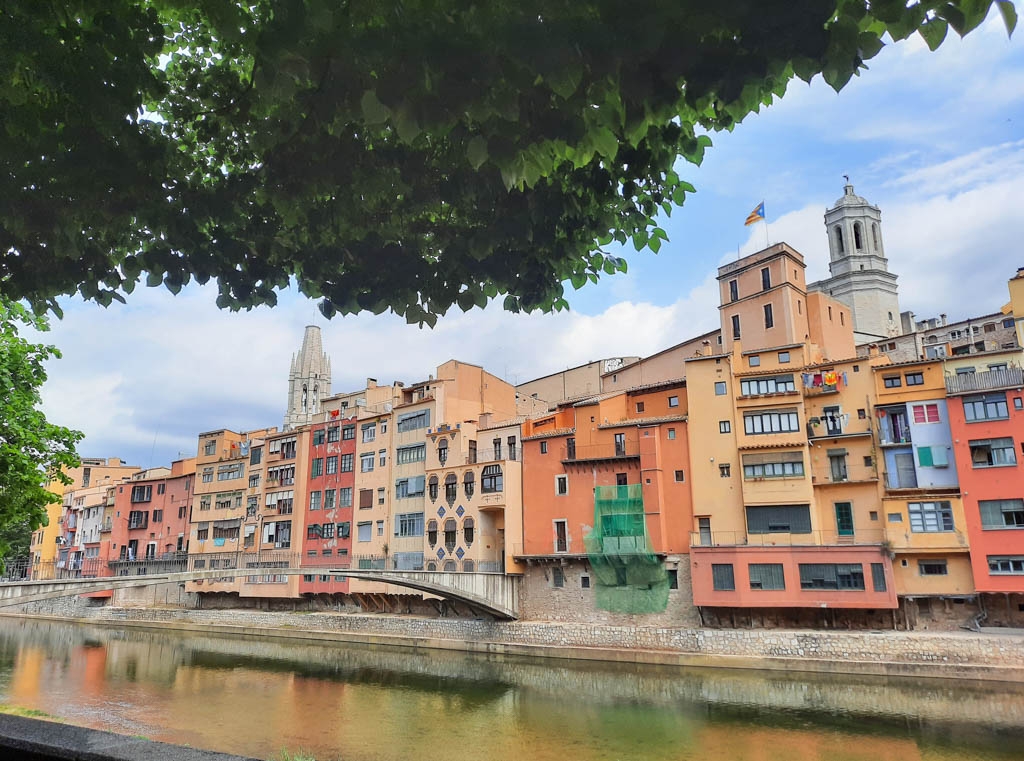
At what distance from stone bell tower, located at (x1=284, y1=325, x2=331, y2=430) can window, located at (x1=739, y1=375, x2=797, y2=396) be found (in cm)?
7357

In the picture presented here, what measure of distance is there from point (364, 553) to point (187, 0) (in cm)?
4438

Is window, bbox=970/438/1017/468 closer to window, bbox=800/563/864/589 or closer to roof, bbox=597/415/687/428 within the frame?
window, bbox=800/563/864/589

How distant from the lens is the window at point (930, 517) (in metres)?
29.5

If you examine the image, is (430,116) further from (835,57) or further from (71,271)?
(71,271)

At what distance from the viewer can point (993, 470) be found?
28812mm

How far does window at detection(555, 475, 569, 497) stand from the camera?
37862 millimetres

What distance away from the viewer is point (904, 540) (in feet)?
98.2

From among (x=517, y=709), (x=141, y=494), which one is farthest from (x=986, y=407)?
(x=141, y=494)

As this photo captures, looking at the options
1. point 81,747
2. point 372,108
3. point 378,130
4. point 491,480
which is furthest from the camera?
point 491,480

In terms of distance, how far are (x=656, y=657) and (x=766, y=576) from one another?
18.6ft

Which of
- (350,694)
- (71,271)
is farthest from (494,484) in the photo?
(71,271)

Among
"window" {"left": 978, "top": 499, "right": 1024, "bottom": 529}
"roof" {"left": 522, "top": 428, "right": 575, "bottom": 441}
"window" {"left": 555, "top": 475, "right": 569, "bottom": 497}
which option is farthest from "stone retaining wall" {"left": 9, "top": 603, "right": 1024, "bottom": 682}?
"roof" {"left": 522, "top": 428, "right": 575, "bottom": 441}

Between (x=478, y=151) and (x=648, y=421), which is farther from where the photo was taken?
(x=648, y=421)

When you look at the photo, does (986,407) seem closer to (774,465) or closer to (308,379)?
(774,465)
